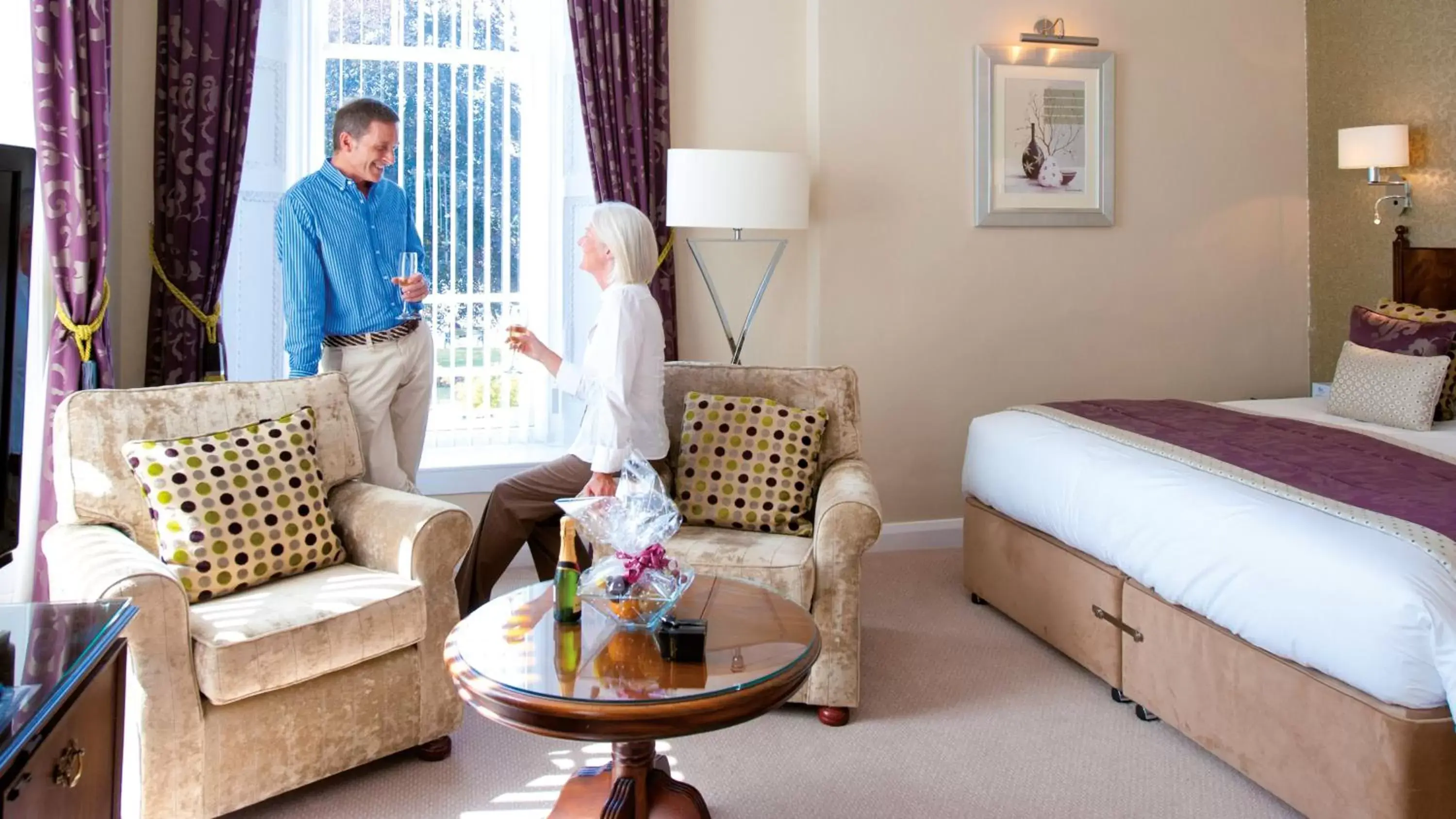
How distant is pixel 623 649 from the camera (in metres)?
2.27

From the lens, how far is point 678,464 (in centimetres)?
368

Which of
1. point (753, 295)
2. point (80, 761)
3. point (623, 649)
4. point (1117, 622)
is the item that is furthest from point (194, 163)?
point (1117, 622)

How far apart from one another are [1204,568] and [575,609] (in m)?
1.57

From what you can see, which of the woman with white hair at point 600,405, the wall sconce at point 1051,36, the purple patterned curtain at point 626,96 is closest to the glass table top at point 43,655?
the woman with white hair at point 600,405

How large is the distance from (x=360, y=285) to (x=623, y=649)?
6.31 ft

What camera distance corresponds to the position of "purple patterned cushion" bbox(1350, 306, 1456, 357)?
161 inches

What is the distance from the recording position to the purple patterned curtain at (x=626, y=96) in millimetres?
4688

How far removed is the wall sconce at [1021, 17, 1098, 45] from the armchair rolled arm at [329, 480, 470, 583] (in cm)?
348

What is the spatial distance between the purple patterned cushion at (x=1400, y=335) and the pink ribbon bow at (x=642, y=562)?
10.2ft

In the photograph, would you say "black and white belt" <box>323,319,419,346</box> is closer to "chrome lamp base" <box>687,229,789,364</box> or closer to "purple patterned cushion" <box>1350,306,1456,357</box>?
"chrome lamp base" <box>687,229,789,364</box>

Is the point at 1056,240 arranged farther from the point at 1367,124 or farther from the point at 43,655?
the point at 43,655

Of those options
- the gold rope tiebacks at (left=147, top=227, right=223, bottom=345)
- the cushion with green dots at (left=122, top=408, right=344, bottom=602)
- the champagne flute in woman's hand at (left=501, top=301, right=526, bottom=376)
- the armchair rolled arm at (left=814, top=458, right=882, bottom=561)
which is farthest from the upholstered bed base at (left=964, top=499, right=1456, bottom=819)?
the gold rope tiebacks at (left=147, top=227, right=223, bottom=345)

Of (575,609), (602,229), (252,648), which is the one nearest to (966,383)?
(602,229)

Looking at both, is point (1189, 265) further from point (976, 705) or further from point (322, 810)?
point (322, 810)
